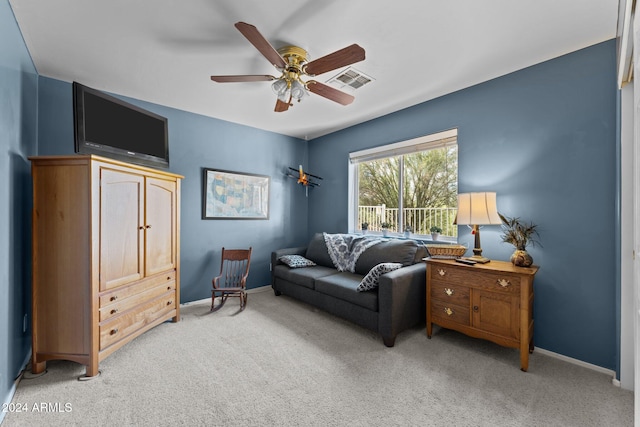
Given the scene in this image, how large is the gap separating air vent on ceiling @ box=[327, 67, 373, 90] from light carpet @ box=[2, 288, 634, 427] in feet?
8.19

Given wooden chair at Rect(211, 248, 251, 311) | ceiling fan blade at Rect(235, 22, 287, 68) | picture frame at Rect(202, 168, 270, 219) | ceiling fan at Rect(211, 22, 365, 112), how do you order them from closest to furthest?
ceiling fan blade at Rect(235, 22, 287, 68)
ceiling fan at Rect(211, 22, 365, 112)
wooden chair at Rect(211, 248, 251, 311)
picture frame at Rect(202, 168, 270, 219)

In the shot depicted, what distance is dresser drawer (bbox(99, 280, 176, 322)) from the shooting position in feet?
7.15

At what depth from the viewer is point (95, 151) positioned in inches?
91.4

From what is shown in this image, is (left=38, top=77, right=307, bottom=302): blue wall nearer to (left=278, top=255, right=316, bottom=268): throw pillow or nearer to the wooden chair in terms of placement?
the wooden chair

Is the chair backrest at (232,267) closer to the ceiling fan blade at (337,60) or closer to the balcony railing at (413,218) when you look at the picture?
the balcony railing at (413,218)

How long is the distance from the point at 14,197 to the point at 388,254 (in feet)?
10.6

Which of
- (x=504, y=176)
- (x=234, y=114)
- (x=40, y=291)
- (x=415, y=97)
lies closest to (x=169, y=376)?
(x=40, y=291)

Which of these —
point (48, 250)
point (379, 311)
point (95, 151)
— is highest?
point (95, 151)

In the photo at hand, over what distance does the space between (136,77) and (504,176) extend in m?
3.65

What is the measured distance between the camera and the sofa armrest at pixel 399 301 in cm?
249

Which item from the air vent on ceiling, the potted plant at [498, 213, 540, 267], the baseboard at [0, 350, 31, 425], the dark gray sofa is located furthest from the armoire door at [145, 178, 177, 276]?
the potted plant at [498, 213, 540, 267]

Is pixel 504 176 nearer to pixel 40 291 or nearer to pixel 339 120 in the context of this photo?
pixel 339 120

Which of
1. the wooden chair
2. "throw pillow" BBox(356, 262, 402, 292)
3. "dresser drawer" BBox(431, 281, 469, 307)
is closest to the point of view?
"dresser drawer" BBox(431, 281, 469, 307)

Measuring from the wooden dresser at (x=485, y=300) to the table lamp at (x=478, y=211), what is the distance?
0.21 metres
